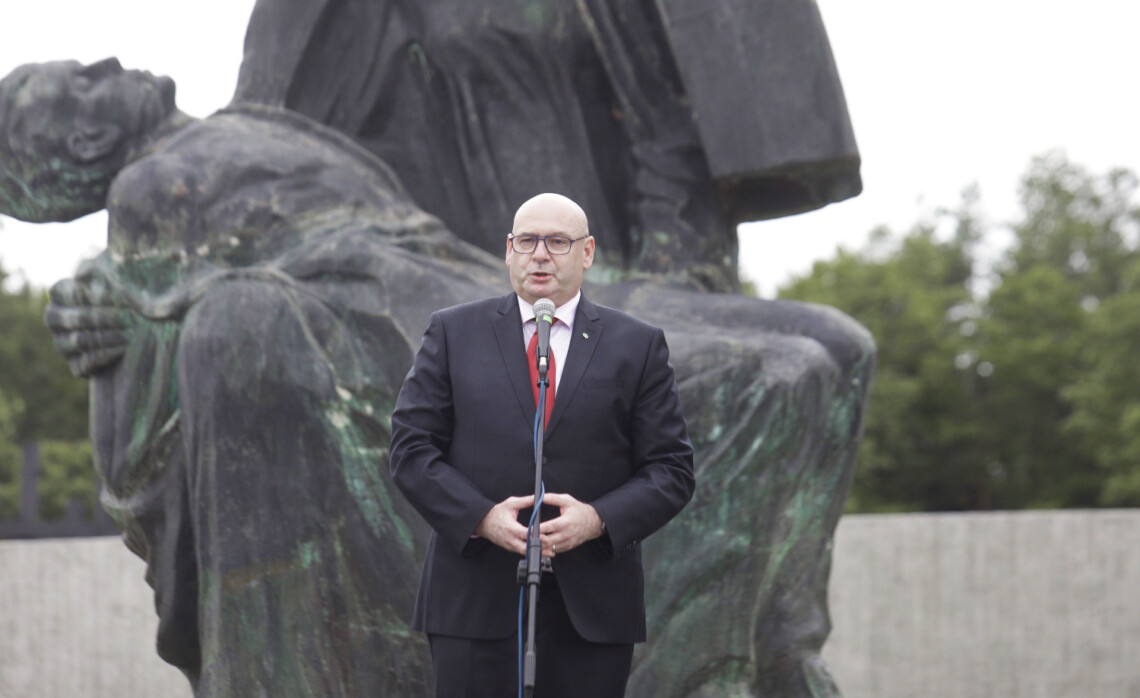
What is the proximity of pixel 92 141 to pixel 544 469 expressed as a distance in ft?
7.51

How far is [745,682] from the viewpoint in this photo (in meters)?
3.67

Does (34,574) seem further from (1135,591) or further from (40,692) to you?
(1135,591)

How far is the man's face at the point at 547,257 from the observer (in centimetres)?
237

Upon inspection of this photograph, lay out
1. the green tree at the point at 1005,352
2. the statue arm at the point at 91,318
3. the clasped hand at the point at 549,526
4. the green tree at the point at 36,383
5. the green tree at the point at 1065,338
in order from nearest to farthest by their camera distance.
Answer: the clasped hand at the point at 549,526 → the statue arm at the point at 91,318 → the green tree at the point at 1065,338 → the green tree at the point at 1005,352 → the green tree at the point at 36,383

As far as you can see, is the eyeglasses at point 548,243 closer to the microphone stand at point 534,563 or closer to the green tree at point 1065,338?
the microphone stand at point 534,563

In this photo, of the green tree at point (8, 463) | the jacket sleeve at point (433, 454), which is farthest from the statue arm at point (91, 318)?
the green tree at point (8, 463)

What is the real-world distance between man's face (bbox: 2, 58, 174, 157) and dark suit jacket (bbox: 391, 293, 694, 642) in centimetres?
201

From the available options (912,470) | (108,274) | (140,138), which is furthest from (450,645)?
(912,470)

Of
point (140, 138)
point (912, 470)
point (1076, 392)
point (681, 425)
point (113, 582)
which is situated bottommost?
point (912, 470)

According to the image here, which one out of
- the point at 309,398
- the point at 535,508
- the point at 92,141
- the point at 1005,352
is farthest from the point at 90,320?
the point at 1005,352

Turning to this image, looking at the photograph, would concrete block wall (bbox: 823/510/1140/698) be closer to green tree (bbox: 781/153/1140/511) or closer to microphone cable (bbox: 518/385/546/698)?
microphone cable (bbox: 518/385/546/698)

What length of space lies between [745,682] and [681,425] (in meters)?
1.47

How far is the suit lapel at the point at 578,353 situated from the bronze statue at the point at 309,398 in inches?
50.5

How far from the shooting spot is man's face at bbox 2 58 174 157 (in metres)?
4.04
